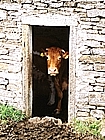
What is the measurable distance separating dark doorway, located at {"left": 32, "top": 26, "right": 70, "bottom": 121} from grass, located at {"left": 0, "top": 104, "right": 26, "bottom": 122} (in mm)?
919

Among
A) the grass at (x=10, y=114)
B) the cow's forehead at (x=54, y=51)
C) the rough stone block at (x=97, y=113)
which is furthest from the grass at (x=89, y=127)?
the cow's forehead at (x=54, y=51)

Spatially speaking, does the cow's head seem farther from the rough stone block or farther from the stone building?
the rough stone block

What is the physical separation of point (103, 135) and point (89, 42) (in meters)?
1.49

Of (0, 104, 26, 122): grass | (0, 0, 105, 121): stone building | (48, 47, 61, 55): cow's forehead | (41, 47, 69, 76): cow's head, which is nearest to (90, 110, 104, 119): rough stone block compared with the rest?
(0, 0, 105, 121): stone building

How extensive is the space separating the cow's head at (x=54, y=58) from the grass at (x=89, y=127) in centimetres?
101

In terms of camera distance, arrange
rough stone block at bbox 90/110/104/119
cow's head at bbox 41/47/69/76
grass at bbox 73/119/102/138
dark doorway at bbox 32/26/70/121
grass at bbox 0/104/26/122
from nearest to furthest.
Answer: grass at bbox 73/119/102/138, rough stone block at bbox 90/110/104/119, grass at bbox 0/104/26/122, cow's head at bbox 41/47/69/76, dark doorway at bbox 32/26/70/121

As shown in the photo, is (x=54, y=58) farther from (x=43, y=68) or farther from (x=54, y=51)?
(x=43, y=68)

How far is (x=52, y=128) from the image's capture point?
7.83 metres

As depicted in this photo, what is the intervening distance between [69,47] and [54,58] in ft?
2.44

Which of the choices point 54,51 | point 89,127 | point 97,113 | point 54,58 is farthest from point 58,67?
point 89,127

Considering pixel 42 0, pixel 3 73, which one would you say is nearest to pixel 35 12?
pixel 42 0

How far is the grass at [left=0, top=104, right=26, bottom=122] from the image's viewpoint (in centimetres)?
803

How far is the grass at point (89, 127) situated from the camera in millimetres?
7495

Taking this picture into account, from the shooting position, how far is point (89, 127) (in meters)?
7.64
